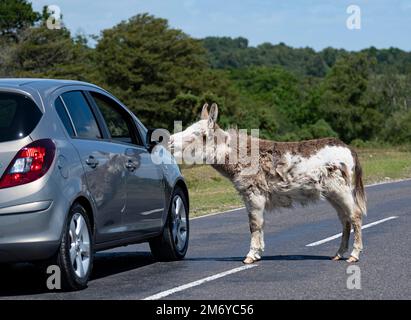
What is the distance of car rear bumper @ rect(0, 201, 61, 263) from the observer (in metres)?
8.55

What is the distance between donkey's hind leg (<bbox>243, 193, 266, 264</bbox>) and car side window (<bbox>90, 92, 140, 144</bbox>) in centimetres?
137

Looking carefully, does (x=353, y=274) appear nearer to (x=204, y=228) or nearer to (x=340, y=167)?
(x=340, y=167)

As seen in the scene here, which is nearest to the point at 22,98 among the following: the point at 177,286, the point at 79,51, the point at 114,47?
the point at 177,286

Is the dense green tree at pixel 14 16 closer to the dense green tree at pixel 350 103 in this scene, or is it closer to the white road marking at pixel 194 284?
the dense green tree at pixel 350 103

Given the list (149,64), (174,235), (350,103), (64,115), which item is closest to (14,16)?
(149,64)

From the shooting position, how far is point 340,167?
1113 cm

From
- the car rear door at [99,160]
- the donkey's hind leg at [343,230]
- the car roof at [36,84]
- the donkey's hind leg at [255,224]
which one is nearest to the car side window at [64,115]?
the car rear door at [99,160]

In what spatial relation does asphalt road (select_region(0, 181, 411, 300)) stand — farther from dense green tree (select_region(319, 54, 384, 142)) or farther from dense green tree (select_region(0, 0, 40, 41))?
dense green tree (select_region(319, 54, 384, 142))

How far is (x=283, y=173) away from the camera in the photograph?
11156 mm

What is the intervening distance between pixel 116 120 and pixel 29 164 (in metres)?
2.50

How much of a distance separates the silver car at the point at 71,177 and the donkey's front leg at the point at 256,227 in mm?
965

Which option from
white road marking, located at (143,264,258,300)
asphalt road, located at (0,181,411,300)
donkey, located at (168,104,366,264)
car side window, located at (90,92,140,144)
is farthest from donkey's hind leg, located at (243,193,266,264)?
car side window, located at (90,92,140,144)
